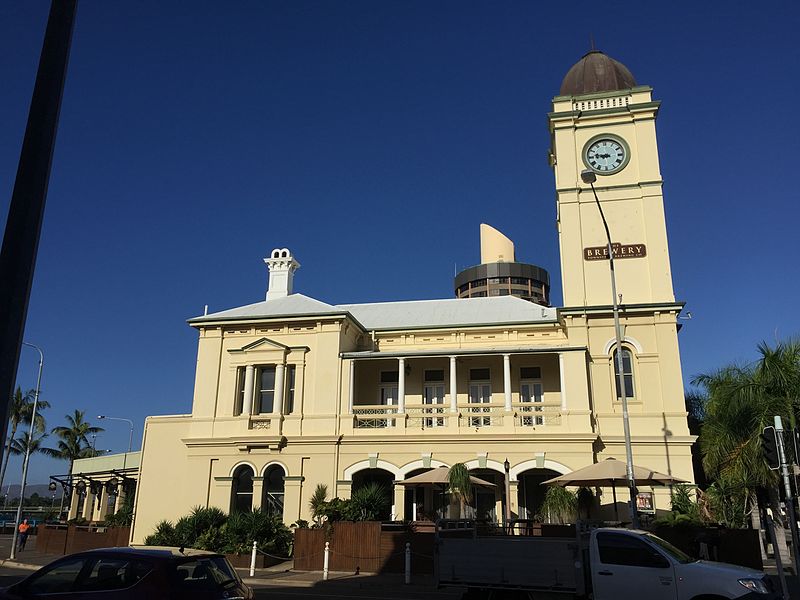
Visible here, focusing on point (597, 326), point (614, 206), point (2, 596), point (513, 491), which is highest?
point (614, 206)

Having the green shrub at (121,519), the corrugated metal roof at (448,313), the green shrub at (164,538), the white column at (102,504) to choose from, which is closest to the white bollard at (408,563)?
the green shrub at (164,538)

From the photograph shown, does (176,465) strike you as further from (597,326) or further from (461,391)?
(597,326)

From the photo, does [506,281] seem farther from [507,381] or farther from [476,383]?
[507,381]

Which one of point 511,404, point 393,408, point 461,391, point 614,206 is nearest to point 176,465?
point 393,408

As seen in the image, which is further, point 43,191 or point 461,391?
point 461,391

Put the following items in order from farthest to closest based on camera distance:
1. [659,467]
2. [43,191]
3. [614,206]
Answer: [614,206] → [659,467] → [43,191]

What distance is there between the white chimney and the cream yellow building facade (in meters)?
4.05

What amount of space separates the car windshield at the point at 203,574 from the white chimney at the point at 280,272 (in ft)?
92.8

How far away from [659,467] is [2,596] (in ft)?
75.6

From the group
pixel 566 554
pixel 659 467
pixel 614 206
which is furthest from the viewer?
pixel 614 206

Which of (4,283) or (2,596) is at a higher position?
(4,283)

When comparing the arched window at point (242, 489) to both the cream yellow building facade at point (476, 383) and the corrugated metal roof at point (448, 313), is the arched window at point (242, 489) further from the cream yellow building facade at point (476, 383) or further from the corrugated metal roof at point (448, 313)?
the corrugated metal roof at point (448, 313)

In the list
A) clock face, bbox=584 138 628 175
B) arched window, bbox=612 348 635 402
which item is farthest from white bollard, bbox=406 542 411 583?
clock face, bbox=584 138 628 175

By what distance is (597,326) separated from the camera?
2805 centimetres
